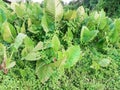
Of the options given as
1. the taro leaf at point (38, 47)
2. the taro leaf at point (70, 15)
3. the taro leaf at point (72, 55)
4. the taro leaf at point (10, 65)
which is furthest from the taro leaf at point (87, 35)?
the taro leaf at point (10, 65)

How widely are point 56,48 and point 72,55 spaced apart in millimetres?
136

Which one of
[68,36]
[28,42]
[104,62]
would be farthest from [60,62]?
[104,62]

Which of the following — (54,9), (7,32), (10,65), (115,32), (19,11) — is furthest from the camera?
(115,32)

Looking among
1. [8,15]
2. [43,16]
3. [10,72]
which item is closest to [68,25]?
[43,16]

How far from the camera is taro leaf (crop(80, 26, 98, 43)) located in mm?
2709

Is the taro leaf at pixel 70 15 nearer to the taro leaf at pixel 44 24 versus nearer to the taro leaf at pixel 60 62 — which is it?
the taro leaf at pixel 44 24

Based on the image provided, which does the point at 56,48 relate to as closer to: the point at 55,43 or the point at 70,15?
the point at 55,43

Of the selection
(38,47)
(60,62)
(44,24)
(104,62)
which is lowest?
(104,62)

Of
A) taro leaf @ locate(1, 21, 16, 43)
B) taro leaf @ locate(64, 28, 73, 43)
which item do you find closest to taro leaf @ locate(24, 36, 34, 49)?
taro leaf @ locate(1, 21, 16, 43)

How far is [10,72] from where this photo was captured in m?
2.38

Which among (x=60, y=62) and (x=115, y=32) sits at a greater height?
(x=115, y=32)

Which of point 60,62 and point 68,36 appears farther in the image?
point 68,36

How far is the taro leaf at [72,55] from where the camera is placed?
2479 millimetres

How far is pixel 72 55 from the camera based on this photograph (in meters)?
2.50
